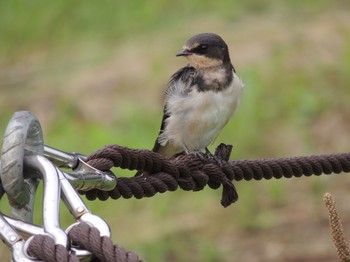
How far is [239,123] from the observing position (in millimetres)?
6340

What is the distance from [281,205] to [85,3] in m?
3.69

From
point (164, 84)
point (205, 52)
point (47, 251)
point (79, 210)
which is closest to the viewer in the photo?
point (47, 251)

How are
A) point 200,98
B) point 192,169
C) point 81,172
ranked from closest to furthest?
point 81,172 < point 192,169 < point 200,98

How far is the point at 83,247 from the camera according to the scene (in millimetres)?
1204

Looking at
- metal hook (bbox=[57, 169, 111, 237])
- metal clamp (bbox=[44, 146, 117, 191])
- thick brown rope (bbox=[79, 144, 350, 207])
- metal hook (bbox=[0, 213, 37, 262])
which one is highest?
thick brown rope (bbox=[79, 144, 350, 207])

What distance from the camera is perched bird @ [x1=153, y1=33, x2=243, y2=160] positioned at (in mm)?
3570

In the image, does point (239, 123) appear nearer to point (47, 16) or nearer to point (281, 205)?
point (281, 205)

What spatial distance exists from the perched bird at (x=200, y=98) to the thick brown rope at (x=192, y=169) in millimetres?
987

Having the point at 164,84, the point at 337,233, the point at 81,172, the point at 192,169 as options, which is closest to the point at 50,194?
the point at 81,172

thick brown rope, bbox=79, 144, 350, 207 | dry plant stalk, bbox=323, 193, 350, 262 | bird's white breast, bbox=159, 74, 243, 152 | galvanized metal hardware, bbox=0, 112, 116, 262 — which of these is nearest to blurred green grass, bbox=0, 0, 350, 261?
bird's white breast, bbox=159, 74, 243, 152

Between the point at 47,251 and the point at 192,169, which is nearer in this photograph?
the point at 47,251

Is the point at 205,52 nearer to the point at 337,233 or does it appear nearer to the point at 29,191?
the point at 337,233

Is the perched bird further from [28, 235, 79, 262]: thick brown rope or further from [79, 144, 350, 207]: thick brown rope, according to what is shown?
[28, 235, 79, 262]: thick brown rope

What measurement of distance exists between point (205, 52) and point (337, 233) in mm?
2164
